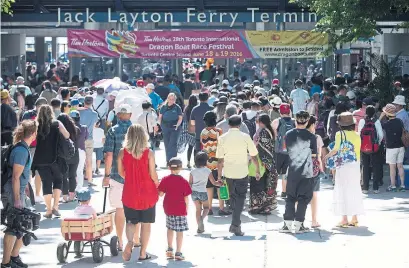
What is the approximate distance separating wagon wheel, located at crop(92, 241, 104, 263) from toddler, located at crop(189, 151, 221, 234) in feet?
7.33

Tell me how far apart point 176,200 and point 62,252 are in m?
1.47

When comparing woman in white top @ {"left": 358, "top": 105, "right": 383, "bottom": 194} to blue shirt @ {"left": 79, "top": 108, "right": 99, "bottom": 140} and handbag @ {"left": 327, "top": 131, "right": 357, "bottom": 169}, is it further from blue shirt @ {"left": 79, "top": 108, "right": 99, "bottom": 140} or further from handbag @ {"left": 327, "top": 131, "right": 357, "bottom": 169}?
blue shirt @ {"left": 79, "top": 108, "right": 99, "bottom": 140}

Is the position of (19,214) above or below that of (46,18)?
below

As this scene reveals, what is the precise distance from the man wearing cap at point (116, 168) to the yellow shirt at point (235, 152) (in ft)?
4.75

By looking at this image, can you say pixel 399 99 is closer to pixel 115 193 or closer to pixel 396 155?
pixel 396 155

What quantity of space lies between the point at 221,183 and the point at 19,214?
3.65 metres

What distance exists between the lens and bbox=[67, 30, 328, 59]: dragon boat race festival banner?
108 feet

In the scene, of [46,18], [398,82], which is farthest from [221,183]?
[46,18]

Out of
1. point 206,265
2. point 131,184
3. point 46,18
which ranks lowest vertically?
point 206,265

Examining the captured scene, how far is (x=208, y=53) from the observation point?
33156 mm

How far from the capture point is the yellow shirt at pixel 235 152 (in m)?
15.3

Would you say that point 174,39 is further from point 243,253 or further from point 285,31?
point 243,253

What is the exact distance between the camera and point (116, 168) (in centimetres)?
1430

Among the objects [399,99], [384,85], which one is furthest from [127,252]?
[384,85]
